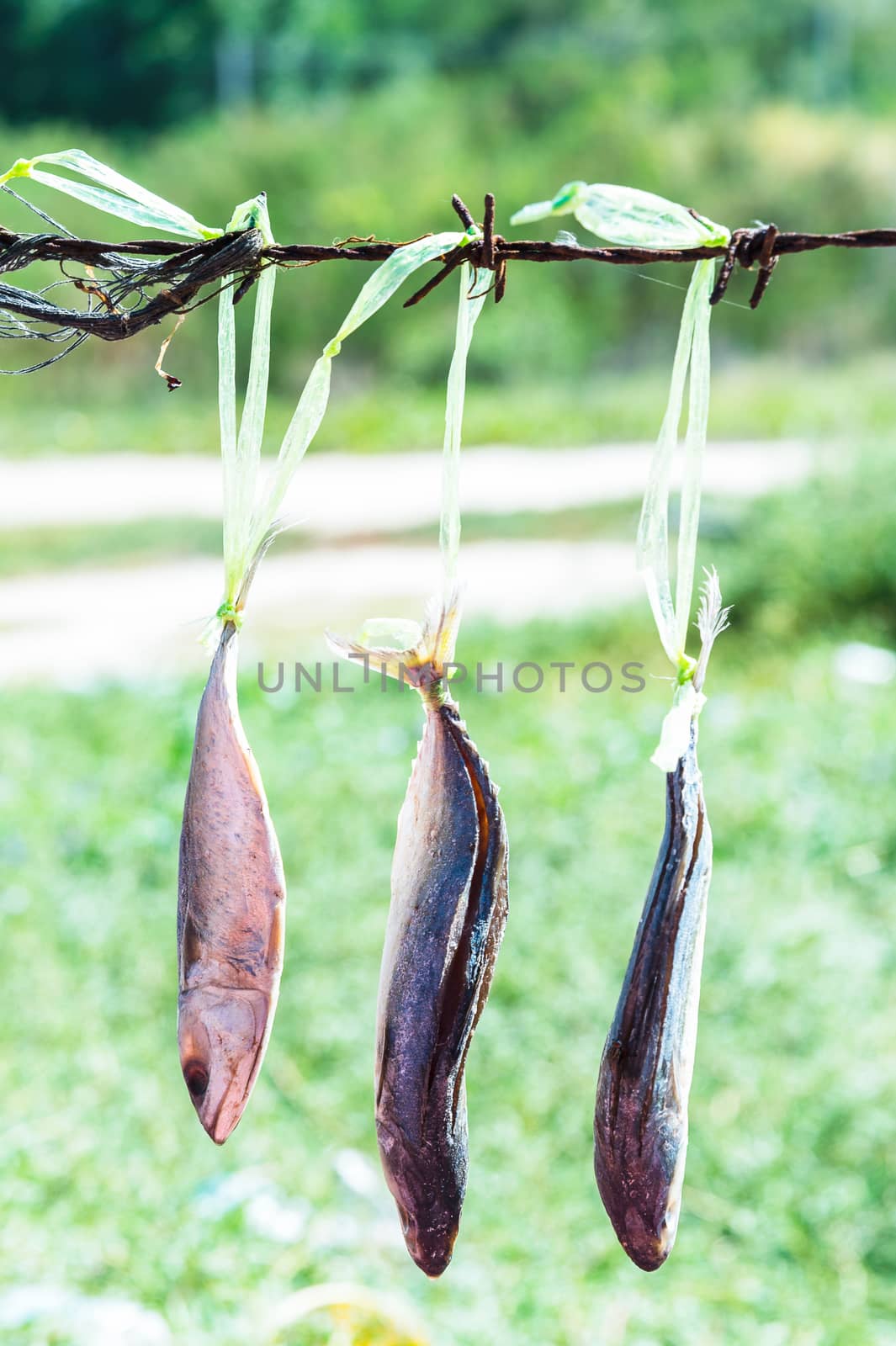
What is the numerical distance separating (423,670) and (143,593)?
6.25 m

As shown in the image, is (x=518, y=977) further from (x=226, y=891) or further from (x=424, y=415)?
(x=424, y=415)

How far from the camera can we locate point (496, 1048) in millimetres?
2893

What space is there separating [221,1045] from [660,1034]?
0.32m

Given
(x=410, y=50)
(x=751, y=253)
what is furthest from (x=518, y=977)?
(x=410, y=50)

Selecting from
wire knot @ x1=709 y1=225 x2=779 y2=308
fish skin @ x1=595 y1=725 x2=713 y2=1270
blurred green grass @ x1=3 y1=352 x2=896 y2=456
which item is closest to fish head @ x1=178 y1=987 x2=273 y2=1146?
fish skin @ x1=595 y1=725 x2=713 y2=1270

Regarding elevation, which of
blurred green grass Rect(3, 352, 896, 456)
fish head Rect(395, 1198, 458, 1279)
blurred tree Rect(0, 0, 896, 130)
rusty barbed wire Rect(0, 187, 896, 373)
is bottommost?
blurred green grass Rect(3, 352, 896, 456)

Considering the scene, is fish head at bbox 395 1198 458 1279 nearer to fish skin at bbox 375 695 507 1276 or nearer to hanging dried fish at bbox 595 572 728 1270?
fish skin at bbox 375 695 507 1276

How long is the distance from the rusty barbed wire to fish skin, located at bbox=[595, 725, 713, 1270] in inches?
13.1

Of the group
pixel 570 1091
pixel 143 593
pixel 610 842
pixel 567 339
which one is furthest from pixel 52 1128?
pixel 567 339

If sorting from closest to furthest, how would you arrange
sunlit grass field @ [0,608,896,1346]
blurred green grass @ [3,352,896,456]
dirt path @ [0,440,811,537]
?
sunlit grass field @ [0,608,896,1346], dirt path @ [0,440,811,537], blurred green grass @ [3,352,896,456]

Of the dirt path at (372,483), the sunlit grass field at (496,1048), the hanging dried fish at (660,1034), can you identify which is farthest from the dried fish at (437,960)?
the dirt path at (372,483)

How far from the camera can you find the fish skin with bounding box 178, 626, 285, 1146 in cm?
94

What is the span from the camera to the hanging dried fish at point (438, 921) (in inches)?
36.3

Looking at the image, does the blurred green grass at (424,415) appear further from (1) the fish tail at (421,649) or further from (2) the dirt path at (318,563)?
(1) the fish tail at (421,649)
